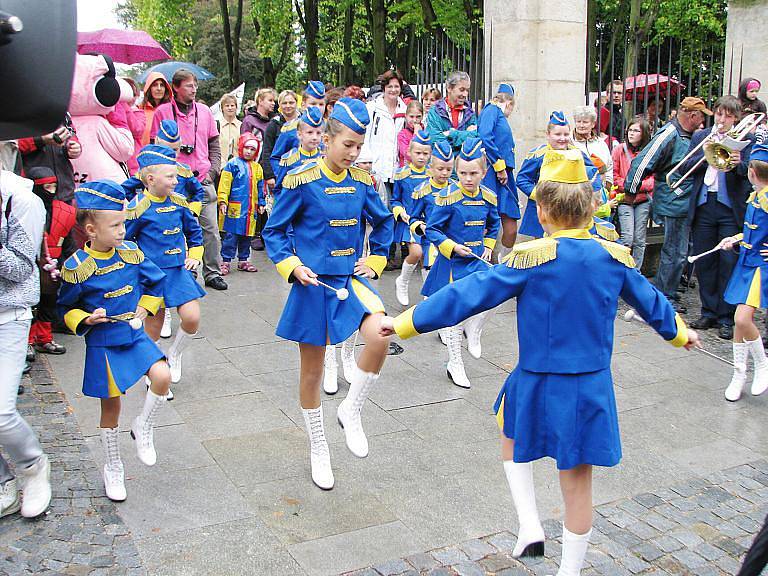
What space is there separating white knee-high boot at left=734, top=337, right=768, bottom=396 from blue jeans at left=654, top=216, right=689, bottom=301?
300 centimetres

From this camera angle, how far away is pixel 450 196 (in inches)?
284

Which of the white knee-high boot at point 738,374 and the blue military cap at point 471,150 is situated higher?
the blue military cap at point 471,150

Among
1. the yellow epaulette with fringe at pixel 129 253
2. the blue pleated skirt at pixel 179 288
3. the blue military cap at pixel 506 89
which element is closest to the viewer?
the yellow epaulette with fringe at pixel 129 253

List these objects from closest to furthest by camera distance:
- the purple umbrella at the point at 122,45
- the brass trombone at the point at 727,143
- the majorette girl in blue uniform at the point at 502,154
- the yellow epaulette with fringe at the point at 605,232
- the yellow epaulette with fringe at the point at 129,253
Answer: the yellow epaulette with fringe at the point at 129,253 → the yellow epaulette with fringe at the point at 605,232 → the brass trombone at the point at 727,143 → the majorette girl in blue uniform at the point at 502,154 → the purple umbrella at the point at 122,45

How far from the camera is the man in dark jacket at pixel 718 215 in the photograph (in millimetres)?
8883

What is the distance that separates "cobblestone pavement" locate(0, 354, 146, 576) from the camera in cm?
426

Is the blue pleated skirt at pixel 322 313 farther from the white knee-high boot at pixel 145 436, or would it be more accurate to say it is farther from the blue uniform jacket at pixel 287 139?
the blue uniform jacket at pixel 287 139

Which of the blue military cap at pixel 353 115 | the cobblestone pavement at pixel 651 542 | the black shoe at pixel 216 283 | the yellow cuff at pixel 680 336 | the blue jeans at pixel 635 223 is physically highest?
the blue military cap at pixel 353 115

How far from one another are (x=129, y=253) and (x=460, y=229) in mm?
2948

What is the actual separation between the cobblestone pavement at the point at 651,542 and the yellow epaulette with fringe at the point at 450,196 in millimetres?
2880

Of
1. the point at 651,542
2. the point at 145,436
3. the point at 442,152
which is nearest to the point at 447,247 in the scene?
the point at 442,152

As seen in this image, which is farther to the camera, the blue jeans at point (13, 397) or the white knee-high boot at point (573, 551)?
the blue jeans at point (13, 397)

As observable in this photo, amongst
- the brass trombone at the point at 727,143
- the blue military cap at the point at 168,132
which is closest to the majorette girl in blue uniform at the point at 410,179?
the blue military cap at the point at 168,132

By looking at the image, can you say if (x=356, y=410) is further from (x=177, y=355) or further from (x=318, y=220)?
(x=177, y=355)
